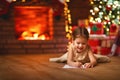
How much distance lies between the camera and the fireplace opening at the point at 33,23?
4.82 m

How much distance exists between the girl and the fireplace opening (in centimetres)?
127

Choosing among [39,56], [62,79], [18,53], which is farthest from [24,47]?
[62,79]

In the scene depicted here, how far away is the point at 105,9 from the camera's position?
16.5 feet

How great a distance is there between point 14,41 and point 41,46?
0.41 m

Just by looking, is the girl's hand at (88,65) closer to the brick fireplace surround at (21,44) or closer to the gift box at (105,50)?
the gift box at (105,50)

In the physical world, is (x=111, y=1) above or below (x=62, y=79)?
above

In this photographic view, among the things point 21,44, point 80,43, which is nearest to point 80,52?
point 80,43

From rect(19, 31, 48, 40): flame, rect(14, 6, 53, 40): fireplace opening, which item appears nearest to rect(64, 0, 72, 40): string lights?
rect(14, 6, 53, 40): fireplace opening

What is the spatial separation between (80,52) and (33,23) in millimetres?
1491

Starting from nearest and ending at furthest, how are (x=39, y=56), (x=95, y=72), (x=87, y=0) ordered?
(x=95, y=72), (x=39, y=56), (x=87, y=0)

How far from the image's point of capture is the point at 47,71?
3.29 metres

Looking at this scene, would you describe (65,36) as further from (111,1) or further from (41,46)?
(111,1)

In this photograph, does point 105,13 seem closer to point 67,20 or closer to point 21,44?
point 67,20

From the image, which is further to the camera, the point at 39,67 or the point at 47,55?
the point at 47,55
